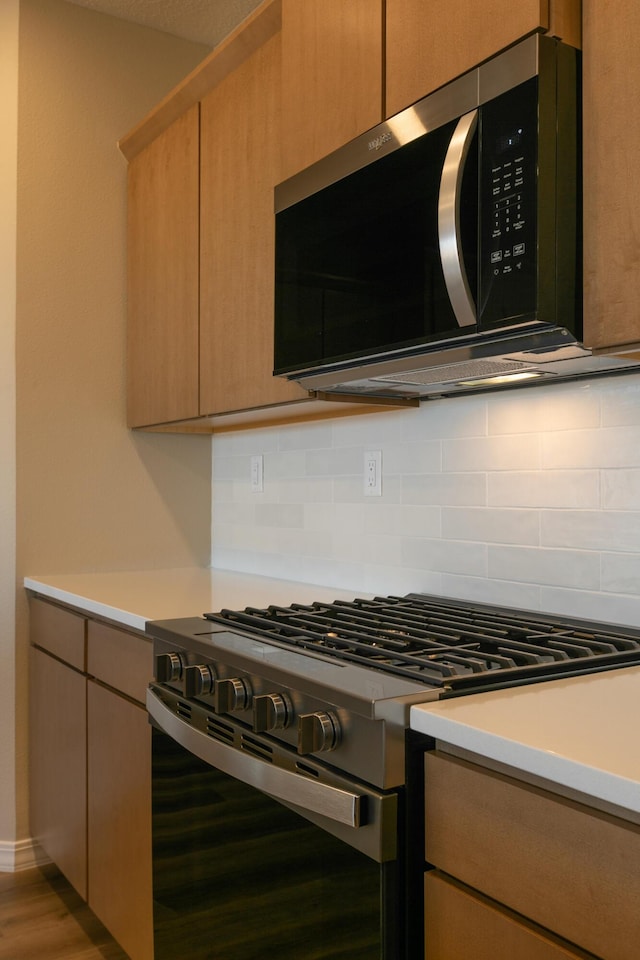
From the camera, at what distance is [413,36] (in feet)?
5.14

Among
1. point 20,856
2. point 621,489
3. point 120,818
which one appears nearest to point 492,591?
point 621,489

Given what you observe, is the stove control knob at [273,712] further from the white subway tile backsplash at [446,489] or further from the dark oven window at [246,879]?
the white subway tile backsplash at [446,489]

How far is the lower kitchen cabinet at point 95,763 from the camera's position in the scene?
200 cm

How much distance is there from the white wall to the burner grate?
0.10 meters

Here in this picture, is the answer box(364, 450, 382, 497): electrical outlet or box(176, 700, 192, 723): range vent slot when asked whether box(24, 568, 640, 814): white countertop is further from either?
box(364, 450, 382, 497): electrical outlet

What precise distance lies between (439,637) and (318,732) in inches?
14.5


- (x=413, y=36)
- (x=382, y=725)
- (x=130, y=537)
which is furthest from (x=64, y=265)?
(x=382, y=725)

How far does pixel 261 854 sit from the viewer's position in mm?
1404

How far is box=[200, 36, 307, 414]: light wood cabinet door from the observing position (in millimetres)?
2123

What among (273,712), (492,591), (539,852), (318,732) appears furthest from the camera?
(492,591)

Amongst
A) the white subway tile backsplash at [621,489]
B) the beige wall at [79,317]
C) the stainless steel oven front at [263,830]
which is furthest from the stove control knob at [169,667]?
the beige wall at [79,317]

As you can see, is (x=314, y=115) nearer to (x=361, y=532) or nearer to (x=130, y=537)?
(x=361, y=532)

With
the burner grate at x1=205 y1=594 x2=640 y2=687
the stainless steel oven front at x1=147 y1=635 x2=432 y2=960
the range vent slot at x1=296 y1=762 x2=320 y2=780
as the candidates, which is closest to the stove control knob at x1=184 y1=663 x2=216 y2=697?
the stainless steel oven front at x1=147 y1=635 x2=432 y2=960

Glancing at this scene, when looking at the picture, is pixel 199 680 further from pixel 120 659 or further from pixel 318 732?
pixel 120 659
